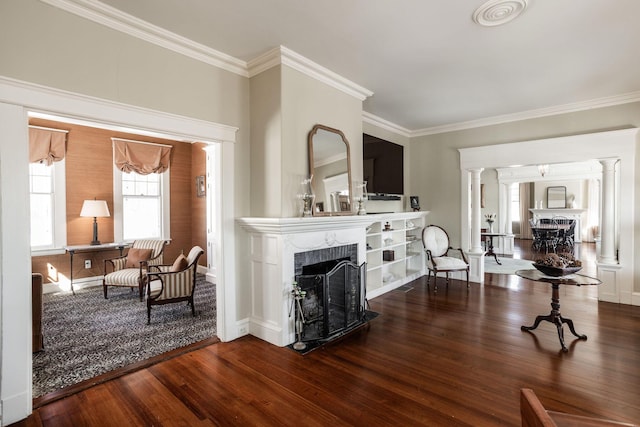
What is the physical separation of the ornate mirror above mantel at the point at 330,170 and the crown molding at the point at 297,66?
0.55m

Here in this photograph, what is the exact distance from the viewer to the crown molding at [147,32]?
7.33ft

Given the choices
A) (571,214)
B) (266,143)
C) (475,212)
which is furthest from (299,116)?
(571,214)

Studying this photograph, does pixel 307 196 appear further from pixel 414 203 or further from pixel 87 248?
pixel 87 248

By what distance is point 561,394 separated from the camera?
225 cm

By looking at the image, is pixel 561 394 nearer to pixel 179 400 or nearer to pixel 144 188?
pixel 179 400

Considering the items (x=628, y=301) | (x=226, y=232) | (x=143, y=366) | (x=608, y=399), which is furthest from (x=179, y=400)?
(x=628, y=301)

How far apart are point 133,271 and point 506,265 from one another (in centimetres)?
744

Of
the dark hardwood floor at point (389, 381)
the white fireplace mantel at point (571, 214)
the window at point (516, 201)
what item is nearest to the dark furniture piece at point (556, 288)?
the dark hardwood floor at point (389, 381)

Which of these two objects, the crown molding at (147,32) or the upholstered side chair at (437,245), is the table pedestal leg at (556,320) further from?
the crown molding at (147,32)

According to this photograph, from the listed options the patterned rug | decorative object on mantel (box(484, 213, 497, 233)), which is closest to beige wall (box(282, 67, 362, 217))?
the patterned rug

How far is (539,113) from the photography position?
4844mm

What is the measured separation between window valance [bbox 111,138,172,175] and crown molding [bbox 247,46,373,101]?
3.52 metres

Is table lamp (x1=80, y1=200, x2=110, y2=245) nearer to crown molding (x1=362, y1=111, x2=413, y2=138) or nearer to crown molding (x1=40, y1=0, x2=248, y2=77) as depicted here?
crown molding (x1=40, y1=0, x2=248, y2=77)

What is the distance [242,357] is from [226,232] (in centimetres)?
119
